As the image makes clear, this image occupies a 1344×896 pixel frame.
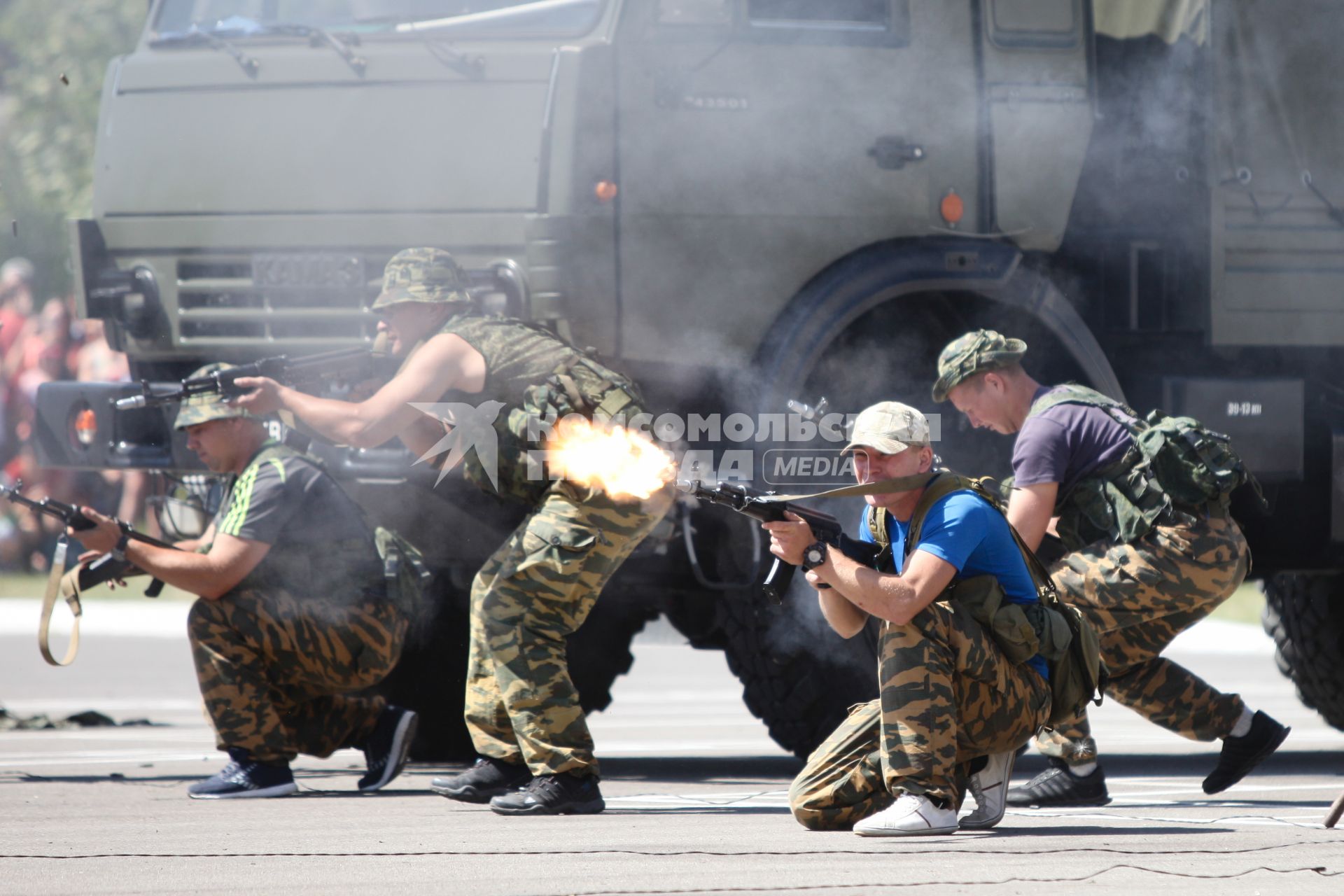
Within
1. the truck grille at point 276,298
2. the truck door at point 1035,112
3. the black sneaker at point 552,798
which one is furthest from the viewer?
the truck door at point 1035,112

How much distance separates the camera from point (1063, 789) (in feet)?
22.5

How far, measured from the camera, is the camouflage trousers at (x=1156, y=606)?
22.2 feet

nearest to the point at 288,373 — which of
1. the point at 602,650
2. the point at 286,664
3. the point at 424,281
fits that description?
the point at 424,281

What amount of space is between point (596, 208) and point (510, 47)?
2.05ft

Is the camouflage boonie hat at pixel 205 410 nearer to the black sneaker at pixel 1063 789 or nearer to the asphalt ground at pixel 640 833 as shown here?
the asphalt ground at pixel 640 833

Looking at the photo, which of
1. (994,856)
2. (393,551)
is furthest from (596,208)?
(994,856)

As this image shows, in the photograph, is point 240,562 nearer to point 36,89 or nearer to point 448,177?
point 448,177

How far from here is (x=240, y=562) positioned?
6988 mm

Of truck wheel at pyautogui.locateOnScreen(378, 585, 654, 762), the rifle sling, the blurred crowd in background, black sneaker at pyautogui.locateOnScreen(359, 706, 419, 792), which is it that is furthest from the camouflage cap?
the blurred crowd in background

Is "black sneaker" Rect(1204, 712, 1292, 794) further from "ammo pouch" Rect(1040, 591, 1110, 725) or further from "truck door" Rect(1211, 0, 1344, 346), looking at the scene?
"truck door" Rect(1211, 0, 1344, 346)

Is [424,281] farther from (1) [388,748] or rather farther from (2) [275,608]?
(1) [388,748]

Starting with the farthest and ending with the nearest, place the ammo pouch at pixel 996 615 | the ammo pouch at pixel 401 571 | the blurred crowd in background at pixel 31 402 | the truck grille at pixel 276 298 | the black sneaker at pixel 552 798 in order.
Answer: the blurred crowd in background at pixel 31 402 → the truck grille at pixel 276 298 → the ammo pouch at pixel 401 571 → the black sneaker at pixel 552 798 → the ammo pouch at pixel 996 615

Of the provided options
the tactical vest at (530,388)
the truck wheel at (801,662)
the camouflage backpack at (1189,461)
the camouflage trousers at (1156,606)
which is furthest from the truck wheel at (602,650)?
the camouflage backpack at (1189,461)

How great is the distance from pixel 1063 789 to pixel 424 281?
2.55m
